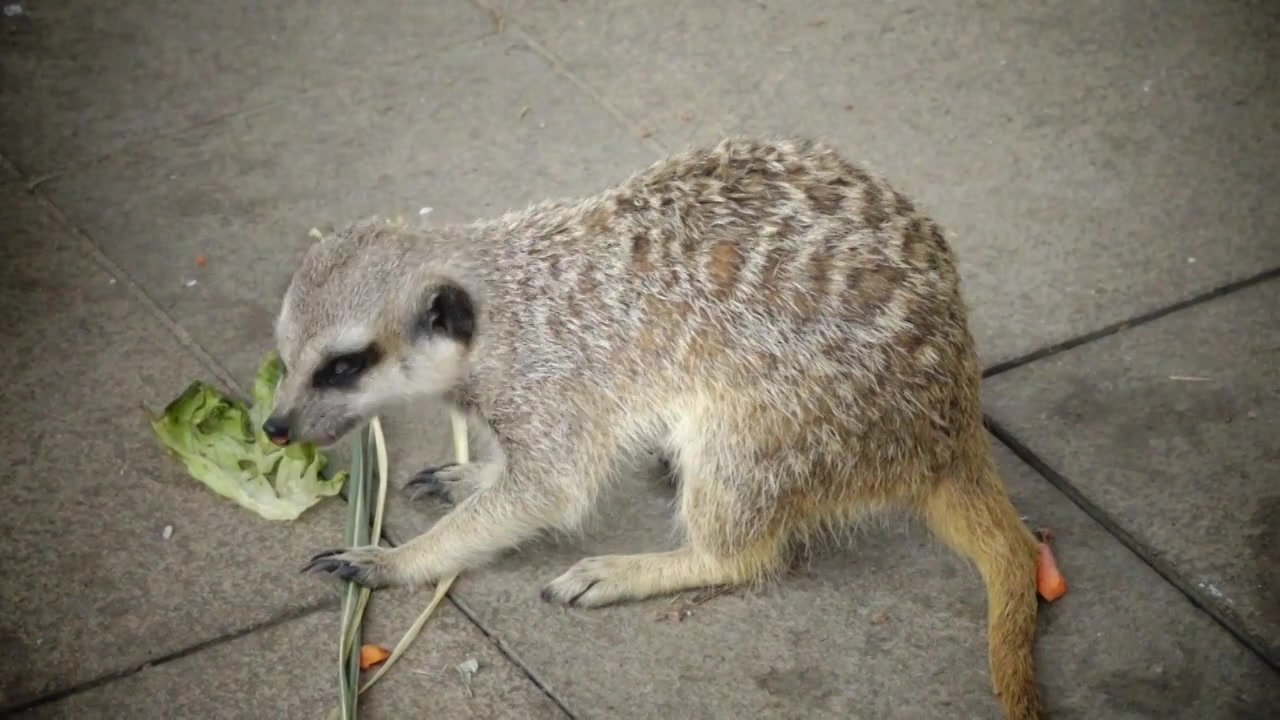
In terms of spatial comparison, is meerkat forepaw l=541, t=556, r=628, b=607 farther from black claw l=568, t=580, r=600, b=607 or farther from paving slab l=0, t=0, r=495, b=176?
paving slab l=0, t=0, r=495, b=176

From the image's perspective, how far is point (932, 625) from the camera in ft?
13.5

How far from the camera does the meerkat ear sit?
3850 millimetres

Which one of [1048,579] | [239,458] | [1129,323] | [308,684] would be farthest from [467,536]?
[1129,323]

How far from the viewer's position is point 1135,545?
170 inches

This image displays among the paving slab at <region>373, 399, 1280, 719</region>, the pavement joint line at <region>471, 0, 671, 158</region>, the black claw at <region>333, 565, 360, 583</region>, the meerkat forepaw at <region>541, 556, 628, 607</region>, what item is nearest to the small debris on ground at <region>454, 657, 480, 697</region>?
the paving slab at <region>373, 399, 1280, 719</region>

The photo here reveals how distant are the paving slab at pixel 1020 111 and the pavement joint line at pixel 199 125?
1.43 feet

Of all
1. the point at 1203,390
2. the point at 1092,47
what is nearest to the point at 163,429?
the point at 1203,390

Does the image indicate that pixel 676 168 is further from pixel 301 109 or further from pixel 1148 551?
pixel 301 109

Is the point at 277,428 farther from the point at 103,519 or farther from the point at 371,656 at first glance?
the point at 103,519

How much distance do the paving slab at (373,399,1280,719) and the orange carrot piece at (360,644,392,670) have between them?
0.21m

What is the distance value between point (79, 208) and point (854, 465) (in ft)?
9.88

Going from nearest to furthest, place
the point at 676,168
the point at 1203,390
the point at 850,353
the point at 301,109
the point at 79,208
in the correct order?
the point at 850,353, the point at 676,168, the point at 1203,390, the point at 79,208, the point at 301,109

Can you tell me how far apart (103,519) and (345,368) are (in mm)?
1028

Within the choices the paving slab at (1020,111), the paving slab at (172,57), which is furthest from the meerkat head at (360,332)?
the paving slab at (172,57)
